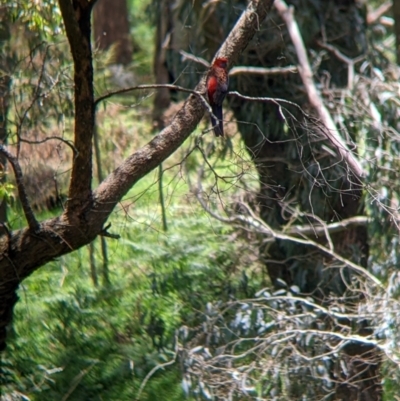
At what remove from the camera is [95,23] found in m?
16.3

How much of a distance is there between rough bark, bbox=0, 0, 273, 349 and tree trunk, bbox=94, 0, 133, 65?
11161 mm

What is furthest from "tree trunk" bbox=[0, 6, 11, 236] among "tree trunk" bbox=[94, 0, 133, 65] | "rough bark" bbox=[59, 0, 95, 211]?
"tree trunk" bbox=[94, 0, 133, 65]

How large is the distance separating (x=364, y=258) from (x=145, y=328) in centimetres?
207

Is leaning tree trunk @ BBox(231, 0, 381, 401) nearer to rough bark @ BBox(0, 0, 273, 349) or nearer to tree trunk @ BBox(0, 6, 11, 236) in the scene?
tree trunk @ BBox(0, 6, 11, 236)

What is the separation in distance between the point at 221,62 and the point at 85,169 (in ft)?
3.28

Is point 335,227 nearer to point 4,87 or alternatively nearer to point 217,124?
point 4,87

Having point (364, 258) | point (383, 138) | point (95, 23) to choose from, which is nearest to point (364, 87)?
point (383, 138)

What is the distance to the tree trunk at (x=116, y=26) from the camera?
16094 millimetres

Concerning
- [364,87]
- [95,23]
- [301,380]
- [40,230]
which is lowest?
[301,380]

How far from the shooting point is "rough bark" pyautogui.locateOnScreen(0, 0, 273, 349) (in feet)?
15.5

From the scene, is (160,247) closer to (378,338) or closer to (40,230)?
(378,338)

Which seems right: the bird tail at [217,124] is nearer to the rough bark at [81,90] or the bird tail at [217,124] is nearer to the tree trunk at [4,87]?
the rough bark at [81,90]

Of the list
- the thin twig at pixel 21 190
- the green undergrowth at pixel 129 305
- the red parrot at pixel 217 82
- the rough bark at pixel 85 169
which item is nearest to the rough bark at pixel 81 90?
the rough bark at pixel 85 169

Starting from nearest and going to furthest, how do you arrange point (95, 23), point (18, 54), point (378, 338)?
point (378, 338)
point (18, 54)
point (95, 23)
